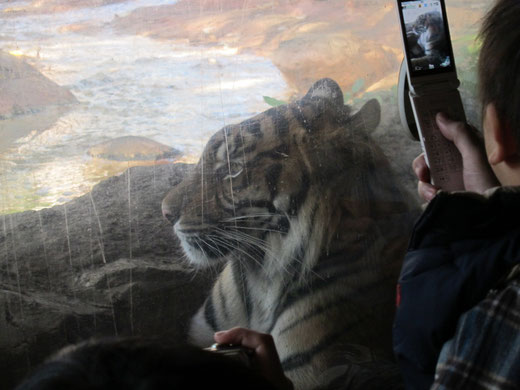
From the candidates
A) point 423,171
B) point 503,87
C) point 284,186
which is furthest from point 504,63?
point 284,186

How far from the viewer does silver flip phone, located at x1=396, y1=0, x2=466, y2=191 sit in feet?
4.49

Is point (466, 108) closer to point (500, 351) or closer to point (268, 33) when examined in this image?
point (268, 33)

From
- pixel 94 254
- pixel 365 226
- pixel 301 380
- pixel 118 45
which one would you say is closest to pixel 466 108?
pixel 365 226

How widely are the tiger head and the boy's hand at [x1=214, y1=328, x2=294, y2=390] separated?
0.46 m

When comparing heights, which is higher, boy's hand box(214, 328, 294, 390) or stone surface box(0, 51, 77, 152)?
stone surface box(0, 51, 77, 152)

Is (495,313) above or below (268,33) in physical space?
below

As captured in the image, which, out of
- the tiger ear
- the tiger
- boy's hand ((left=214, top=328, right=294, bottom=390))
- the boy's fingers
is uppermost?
the tiger

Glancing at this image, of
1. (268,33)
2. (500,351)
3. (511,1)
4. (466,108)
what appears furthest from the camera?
(466,108)

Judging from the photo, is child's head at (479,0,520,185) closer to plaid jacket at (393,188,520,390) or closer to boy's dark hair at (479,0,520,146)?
boy's dark hair at (479,0,520,146)

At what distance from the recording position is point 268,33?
1.53 metres

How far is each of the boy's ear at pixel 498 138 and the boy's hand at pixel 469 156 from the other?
17 cm

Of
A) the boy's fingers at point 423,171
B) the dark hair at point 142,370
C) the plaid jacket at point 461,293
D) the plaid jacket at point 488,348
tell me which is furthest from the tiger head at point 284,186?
the dark hair at point 142,370

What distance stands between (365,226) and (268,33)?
62 cm

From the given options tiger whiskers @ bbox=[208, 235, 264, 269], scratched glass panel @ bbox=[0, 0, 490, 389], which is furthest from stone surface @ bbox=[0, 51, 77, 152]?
tiger whiskers @ bbox=[208, 235, 264, 269]
